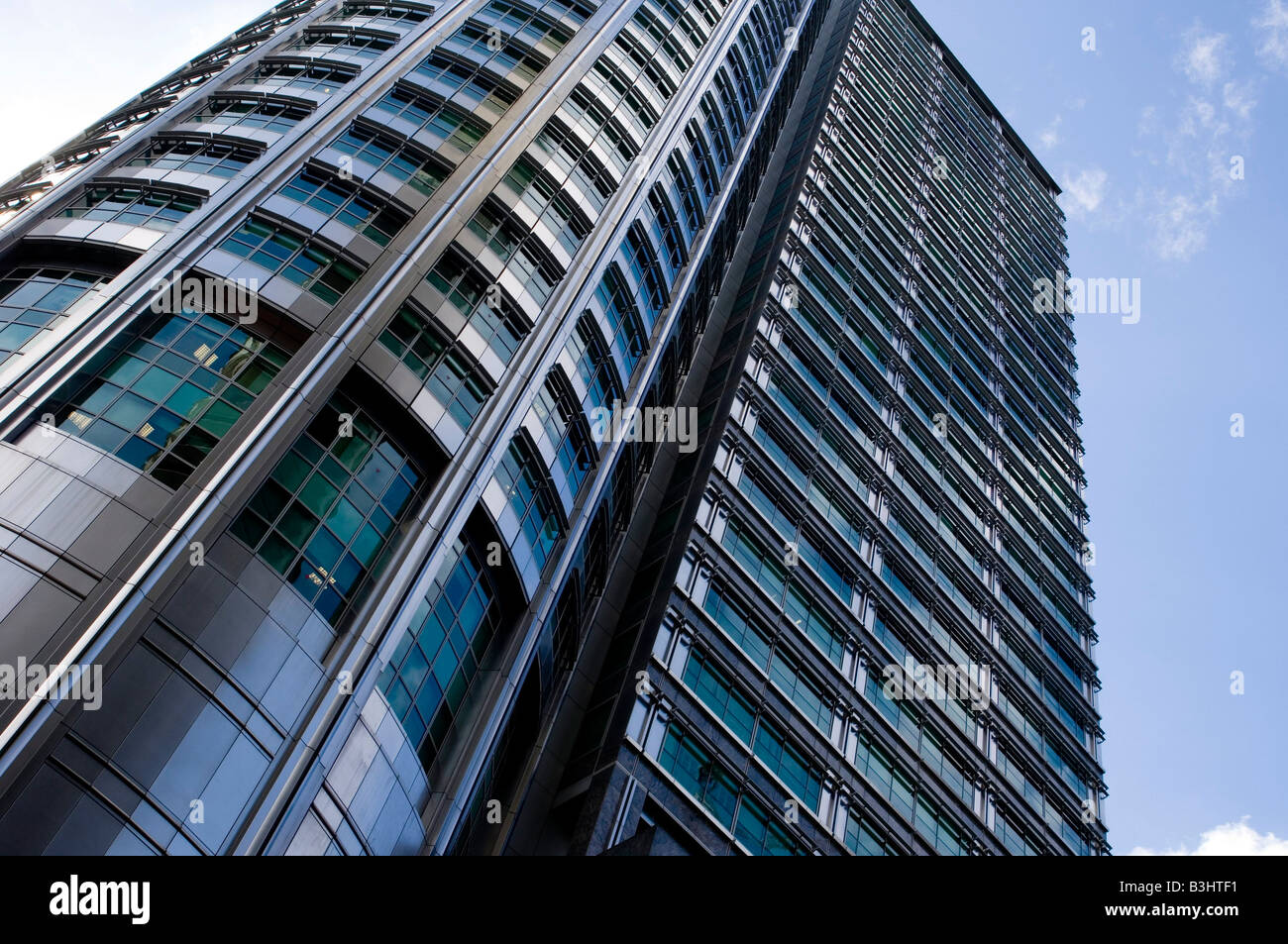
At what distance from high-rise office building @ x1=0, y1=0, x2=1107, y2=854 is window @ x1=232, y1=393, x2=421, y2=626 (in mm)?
99

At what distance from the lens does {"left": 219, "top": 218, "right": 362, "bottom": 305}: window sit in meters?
30.6

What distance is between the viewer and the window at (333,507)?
25.5 m

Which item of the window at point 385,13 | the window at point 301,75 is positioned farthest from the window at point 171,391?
the window at point 385,13

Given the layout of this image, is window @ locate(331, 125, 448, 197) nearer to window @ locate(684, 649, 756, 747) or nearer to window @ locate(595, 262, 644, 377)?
window @ locate(595, 262, 644, 377)

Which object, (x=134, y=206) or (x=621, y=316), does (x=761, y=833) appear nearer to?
(x=621, y=316)

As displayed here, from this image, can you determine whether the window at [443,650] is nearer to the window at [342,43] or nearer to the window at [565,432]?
the window at [565,432]

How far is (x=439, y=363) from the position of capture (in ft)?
102

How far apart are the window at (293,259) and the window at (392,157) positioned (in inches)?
185

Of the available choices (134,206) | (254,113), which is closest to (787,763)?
(134,206)

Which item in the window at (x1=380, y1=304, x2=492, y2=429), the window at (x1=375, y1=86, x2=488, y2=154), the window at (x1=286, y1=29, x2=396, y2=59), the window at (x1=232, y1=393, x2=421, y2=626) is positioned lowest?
the window at (x1=232, y1=393, x2=421, y2=626)

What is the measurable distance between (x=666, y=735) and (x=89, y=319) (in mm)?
18479

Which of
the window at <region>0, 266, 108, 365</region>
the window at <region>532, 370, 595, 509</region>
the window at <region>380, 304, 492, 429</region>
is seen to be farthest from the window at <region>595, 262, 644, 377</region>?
the window at <region>0, 266, 108, 365</region>

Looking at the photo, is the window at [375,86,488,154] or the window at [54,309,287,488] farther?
the window at [375,86,488,154]

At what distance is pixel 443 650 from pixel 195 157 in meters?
17.4
